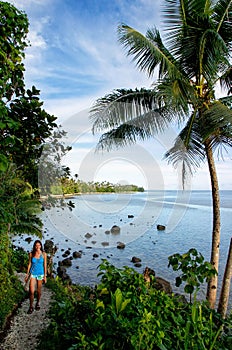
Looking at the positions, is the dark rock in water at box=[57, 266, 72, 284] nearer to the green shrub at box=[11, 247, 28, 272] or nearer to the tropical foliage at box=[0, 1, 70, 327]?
the green shrub at box=[11, 247, 28, 272]

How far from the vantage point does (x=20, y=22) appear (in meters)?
3.07

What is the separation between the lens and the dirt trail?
4.20 metres

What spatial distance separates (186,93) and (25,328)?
A: 5841mm

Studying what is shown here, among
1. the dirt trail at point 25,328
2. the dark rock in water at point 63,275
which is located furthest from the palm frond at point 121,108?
the dark rock in water at point 63,275

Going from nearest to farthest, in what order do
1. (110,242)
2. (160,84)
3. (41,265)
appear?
(41,265) < (160,84) < (110,242)

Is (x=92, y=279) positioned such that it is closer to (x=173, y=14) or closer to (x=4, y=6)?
(x=173, y=14)

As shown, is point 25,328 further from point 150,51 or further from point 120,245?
point 120,245

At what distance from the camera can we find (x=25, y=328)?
15.6 ft

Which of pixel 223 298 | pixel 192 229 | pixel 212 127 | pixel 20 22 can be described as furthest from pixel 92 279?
pixel 192 229

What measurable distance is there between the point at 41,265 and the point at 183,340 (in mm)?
4240

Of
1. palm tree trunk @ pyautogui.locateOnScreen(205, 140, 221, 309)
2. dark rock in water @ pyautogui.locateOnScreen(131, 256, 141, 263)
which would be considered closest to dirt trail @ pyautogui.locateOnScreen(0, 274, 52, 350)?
palm tree trunk @ pyautogui.locateOnScreen(205, 140, 221, 309)

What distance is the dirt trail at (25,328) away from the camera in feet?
13.8

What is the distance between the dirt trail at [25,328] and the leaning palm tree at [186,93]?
3809 millimetres

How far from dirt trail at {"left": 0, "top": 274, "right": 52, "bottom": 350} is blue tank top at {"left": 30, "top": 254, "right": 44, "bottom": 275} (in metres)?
0.74
